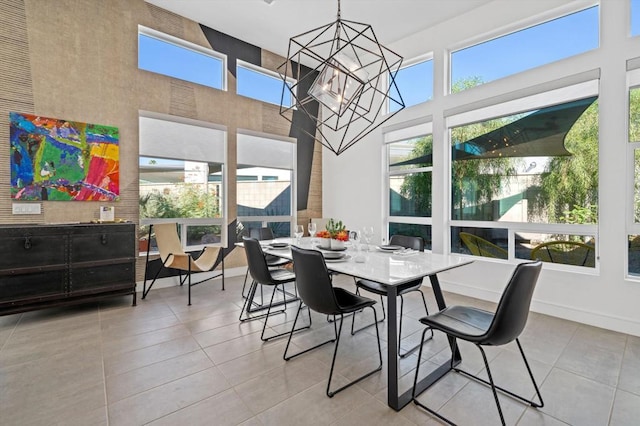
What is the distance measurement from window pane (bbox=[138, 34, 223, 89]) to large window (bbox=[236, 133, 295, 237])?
3.41ft

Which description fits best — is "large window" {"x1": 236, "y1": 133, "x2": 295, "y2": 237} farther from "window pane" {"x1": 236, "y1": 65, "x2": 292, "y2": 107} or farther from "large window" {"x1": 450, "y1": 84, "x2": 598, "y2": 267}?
"large window" {"x1": 450, "y1": 84, "x2": 598, "y2": 267}

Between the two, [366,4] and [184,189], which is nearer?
[366,4]

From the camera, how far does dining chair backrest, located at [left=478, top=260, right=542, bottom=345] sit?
Result: 1.53 meters

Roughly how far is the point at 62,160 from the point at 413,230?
492cm

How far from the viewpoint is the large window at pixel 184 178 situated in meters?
4.23

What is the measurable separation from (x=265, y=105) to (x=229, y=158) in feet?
4.09

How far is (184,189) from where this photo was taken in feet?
15.0

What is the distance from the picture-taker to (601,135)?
3.08 metres

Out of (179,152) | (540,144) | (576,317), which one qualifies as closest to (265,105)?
(179,152)

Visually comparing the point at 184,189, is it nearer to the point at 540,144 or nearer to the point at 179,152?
the point at 179,152

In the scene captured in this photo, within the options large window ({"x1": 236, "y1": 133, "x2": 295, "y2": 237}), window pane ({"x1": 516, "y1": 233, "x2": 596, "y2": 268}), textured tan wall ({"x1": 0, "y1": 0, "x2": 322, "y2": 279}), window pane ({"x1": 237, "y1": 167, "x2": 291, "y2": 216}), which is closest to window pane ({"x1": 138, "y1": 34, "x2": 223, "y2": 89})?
textured tan wall ({"x1": 0, "y1": 0, "x2": 322, "y2": 279})

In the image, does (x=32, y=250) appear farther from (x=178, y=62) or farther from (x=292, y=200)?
(x=292, y=200)

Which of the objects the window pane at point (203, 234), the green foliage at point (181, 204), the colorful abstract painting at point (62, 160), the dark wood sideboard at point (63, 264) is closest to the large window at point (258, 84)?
the green foliage at point (181, 204)

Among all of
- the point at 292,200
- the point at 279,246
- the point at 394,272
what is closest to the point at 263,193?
the point at 292,200
